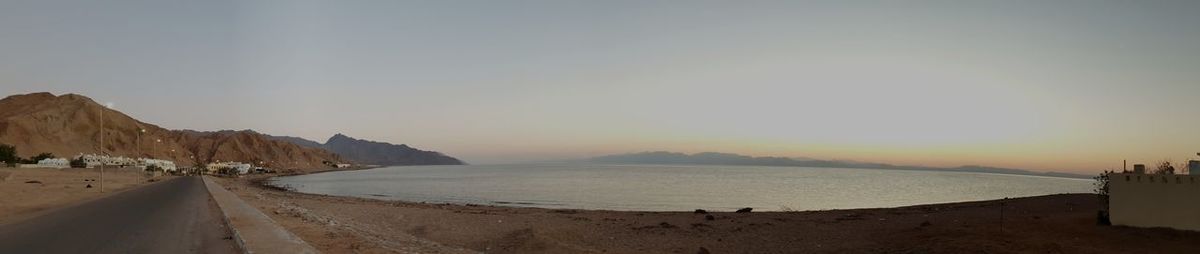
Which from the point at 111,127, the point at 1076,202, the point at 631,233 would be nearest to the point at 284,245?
the point at 631,233

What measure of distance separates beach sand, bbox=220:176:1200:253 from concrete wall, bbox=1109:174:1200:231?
1.22 feet

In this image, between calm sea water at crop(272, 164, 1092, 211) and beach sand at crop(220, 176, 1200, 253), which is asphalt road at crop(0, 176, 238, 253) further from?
calm sea water at crop(272, 164, 1092, 211)

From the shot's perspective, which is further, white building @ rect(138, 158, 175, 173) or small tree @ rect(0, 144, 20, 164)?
white building @ rect(138, 158, 175, 173)

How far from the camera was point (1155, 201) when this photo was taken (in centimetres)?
1803

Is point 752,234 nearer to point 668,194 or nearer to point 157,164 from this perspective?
point 668,194

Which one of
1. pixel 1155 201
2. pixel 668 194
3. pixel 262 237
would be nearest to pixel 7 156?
pixel 668 194

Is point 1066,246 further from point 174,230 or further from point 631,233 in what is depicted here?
point 174,230

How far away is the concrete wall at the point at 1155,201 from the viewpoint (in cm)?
1714

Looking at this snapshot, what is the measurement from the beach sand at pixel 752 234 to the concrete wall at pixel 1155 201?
372 mm

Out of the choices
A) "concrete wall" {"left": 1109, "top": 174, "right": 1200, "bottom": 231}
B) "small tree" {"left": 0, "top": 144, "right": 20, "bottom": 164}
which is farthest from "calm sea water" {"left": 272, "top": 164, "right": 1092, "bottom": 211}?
"small tree" {"left": 0, "top": 144, "right": 20, "bottom": 164}

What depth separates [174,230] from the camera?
1730 cm

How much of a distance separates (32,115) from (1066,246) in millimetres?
210151

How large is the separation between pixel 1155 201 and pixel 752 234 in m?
12.1

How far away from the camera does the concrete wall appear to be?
17.1 m
